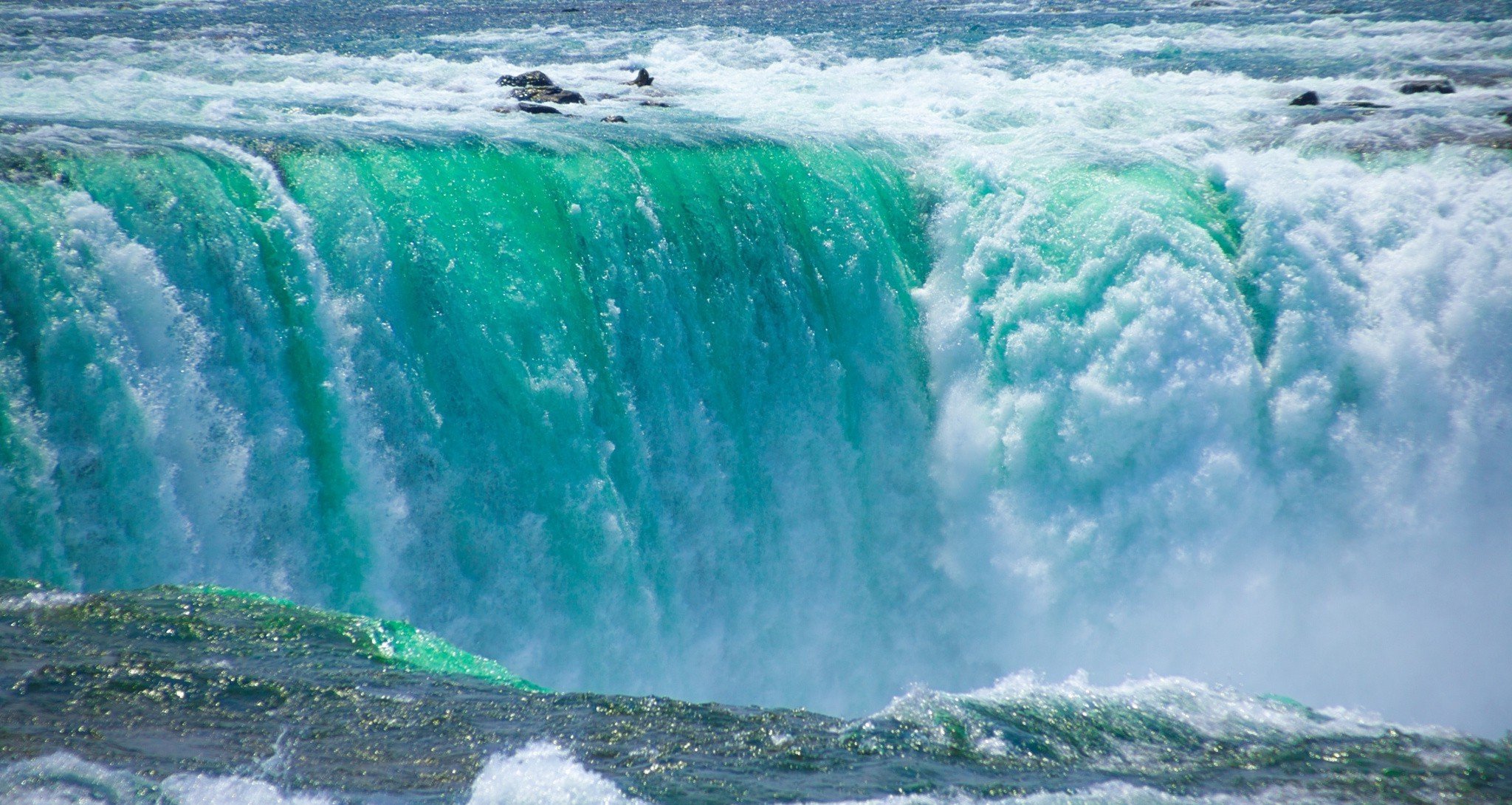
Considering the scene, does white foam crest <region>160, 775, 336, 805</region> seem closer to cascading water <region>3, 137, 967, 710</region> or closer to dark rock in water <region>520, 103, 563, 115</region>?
cascading water <region>3, 137, 967, 710</region>

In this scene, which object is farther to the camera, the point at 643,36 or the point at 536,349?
the point at 643,36

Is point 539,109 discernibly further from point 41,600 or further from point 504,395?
point 41,600

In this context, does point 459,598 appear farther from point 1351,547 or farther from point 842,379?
point 1351,547

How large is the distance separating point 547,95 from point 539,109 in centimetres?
127

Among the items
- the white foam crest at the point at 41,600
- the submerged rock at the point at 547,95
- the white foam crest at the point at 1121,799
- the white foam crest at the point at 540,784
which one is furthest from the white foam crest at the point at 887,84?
the white foam crest at the point at 1121,799

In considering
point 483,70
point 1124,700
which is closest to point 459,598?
point 1124,700

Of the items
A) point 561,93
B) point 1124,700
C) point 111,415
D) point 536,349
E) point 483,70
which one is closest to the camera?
point 1124,700

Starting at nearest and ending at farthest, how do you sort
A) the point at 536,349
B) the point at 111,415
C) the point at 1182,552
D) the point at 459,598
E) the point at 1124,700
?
the point at 1124,700
the point at 111,415
the point at 459,598
the point at 536,349
the point at 1182,552

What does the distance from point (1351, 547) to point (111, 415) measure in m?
8.91

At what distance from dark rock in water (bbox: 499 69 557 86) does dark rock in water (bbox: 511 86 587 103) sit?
0.34 metres

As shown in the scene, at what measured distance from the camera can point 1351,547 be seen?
27.2ft

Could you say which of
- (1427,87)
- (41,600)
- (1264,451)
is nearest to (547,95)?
(1264,451)

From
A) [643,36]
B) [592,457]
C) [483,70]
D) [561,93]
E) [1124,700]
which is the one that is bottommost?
[1124,700]

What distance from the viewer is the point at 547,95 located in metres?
14.1
